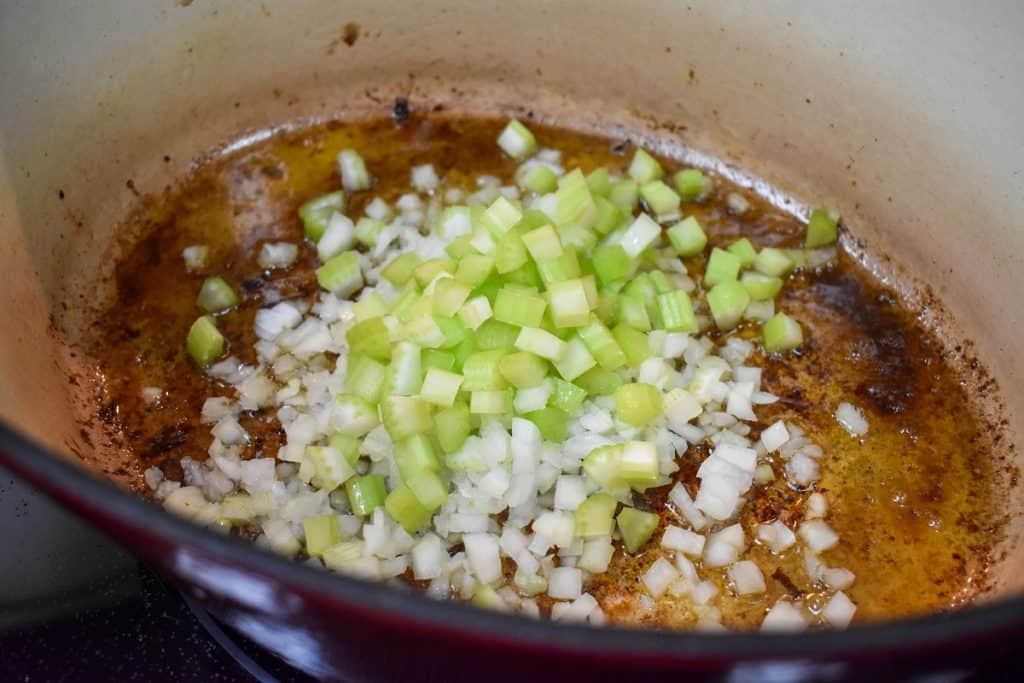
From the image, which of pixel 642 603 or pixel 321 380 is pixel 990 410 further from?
pixel 321 380

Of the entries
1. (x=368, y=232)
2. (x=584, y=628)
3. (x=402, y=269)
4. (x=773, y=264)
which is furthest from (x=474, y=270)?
(x=584, y=628)

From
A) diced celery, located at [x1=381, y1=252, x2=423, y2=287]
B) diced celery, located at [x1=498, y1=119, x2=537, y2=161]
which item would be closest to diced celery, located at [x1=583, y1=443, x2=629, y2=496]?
diced celery, located at [x1=381, y1=252, x2=423, y2=287]

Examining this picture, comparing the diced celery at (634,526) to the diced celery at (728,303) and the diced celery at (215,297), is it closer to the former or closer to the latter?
the diced celery at (728,303)

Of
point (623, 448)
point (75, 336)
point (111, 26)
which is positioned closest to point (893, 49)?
point (623, 448)

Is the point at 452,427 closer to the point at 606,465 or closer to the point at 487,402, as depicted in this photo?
the point at 487,402

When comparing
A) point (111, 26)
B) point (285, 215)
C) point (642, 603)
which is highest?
point (111, 26)

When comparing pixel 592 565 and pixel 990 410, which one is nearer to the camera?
pixel 592 565

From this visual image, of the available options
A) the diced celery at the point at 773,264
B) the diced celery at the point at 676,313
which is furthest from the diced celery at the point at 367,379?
the diced celery at the point at 773,264
